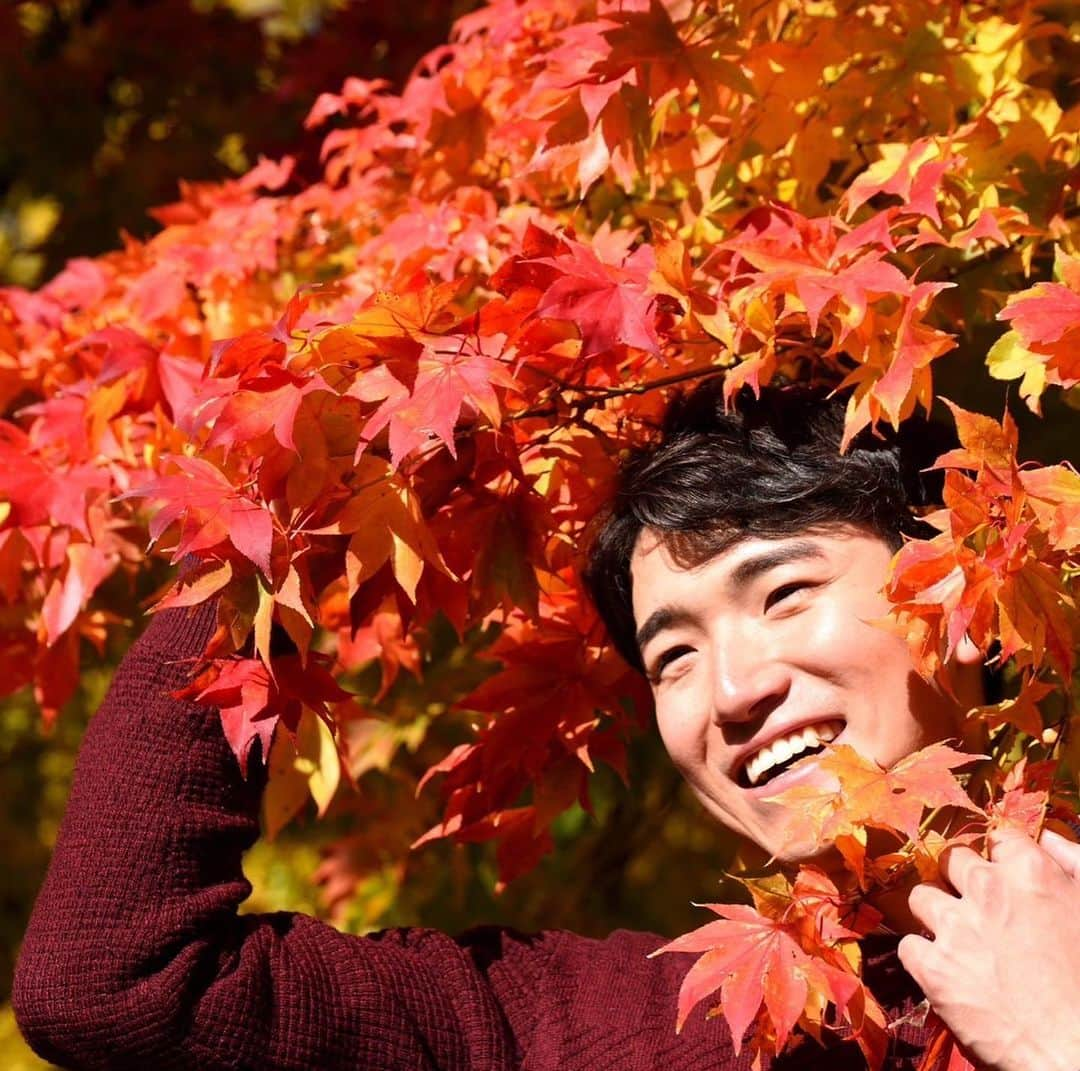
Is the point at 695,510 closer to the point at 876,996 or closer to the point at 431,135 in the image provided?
the point at 876,996

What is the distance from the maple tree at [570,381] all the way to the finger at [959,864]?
0.02 metres

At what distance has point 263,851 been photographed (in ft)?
13.3

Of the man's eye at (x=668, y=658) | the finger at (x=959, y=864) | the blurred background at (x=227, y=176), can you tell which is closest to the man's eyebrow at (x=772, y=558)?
the man's eye at (x=668, y=658)

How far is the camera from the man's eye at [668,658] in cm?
197

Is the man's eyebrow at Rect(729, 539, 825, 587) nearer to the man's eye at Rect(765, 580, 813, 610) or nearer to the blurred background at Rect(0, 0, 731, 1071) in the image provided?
the man's eye at Rect(765, 580, 813, 610)

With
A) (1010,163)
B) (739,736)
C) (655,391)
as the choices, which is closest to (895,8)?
(1010,163)

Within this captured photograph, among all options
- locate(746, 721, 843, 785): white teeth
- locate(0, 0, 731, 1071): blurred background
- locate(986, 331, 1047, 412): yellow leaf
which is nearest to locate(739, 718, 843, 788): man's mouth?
locate(746, 721, 843, 785): white teeth

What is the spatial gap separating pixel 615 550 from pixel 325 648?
36.9 inches

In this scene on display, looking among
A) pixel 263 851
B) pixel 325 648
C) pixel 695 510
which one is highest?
pixel 695 510

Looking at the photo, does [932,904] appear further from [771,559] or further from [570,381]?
[570,381]

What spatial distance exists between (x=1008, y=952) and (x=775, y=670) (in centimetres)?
40

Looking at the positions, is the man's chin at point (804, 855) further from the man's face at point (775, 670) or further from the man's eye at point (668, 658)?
the man's eye at point (668, 658)

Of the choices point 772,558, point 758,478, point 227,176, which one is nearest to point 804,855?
point 772,558

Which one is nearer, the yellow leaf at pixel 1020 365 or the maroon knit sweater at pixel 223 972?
the yellow leaf at pixel 1020 365
